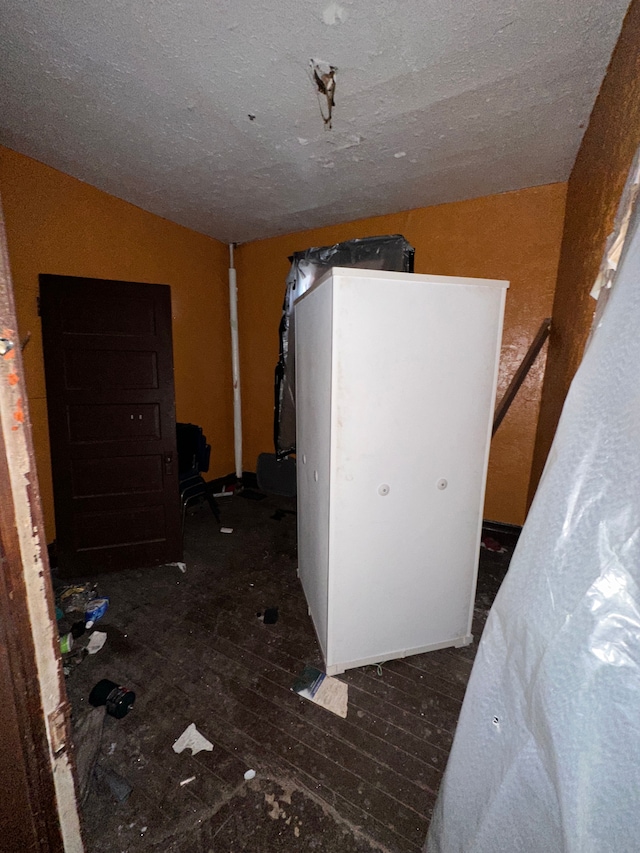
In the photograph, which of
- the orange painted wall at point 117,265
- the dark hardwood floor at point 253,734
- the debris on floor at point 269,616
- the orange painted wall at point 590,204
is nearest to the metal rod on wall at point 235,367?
the orange painted wall at point 117,265

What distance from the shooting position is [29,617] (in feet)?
1.76

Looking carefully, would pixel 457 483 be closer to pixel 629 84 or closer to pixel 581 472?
pixel 581 472

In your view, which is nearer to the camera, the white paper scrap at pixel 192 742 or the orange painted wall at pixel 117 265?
the white paper scrap at pixel 192 742

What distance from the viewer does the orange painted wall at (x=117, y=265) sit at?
2.17 meters

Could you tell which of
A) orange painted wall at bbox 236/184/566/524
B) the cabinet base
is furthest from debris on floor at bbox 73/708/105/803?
orange painted wall at bbox 236/184/566/524

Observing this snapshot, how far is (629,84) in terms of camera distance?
41.5 inches

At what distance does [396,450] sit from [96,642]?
1.87m

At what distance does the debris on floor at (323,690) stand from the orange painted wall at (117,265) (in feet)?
6.61

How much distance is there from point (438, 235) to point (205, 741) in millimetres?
3390

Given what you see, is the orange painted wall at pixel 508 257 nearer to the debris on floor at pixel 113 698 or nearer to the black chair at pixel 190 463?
the black chair at pixel 190 463

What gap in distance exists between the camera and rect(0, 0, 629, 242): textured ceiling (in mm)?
1209

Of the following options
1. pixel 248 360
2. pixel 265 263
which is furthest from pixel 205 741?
pixel 265 263

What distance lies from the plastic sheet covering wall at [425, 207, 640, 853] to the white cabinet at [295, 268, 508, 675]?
713mm

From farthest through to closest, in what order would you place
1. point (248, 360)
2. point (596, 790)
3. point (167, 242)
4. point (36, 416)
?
point (248, 360) < point (167, 242) < point (36, 416) < point (596, 790)
